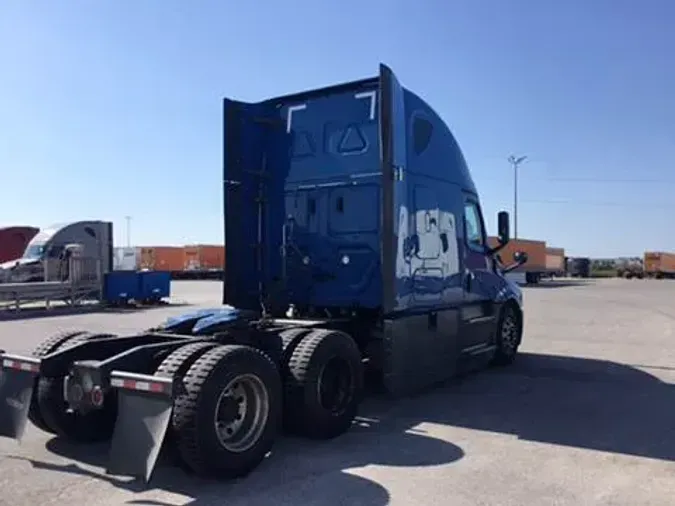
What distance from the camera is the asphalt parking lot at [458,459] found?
4.86 m

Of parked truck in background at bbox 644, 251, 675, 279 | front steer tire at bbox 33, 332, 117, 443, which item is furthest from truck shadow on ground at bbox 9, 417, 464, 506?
parked truck in background at bbox 644, 251, 675, 279

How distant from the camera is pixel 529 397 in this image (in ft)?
27.7

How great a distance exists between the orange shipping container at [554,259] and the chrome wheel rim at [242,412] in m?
55.4

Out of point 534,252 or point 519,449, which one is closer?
point 519,449

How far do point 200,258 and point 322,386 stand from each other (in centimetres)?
5500

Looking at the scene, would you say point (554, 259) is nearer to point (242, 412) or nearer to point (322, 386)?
point (322, 386)

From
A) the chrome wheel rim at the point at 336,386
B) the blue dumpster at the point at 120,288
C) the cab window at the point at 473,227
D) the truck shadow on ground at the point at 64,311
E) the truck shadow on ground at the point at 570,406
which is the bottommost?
the truck shadow on ground at the point at 570,406

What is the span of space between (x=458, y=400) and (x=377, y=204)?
2.63m

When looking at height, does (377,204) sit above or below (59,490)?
above

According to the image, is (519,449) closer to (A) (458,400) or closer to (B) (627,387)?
(A) (458,400)

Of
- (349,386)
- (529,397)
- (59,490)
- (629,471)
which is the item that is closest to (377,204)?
(349,386)

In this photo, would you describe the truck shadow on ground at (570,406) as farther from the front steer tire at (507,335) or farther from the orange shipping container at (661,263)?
the orange shipping container at (661,263)

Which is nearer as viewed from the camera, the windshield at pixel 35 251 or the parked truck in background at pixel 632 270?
the windshield at pixel 35 251

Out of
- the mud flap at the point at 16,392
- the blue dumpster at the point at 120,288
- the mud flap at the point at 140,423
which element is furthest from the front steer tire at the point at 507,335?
the blue dumpster at the point at 120,288
